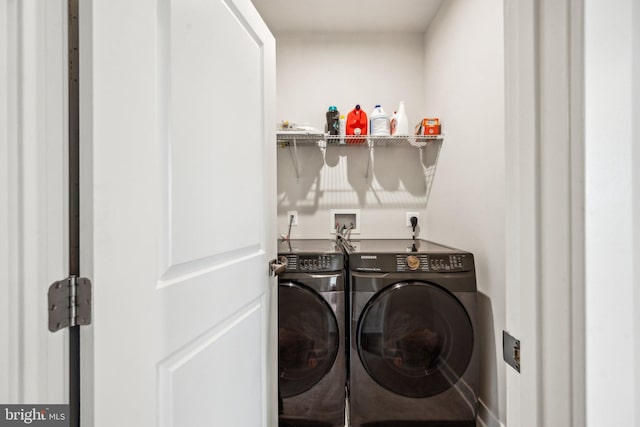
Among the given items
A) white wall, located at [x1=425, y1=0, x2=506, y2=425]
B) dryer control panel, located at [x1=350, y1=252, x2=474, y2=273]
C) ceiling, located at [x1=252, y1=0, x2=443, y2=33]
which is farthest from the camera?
ceiling, located at [x1=252, y1=0, x2=443, y2=33]

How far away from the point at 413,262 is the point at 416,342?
0.40m

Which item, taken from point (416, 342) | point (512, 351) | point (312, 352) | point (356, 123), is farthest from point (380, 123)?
point (512, 351)

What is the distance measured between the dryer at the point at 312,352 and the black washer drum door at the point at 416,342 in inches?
5.8

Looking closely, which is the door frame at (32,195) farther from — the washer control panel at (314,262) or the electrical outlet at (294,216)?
the electrical outlet at (294,216)

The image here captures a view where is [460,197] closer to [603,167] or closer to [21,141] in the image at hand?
[603,167]

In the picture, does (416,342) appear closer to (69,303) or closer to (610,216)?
(610,216)

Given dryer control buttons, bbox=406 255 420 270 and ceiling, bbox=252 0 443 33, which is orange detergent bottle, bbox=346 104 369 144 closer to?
ceiling, bbox=252 0 443 33

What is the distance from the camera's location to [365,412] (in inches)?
61.3

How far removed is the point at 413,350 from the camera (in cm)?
154

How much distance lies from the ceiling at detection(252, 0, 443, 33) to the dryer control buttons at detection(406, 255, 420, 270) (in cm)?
176

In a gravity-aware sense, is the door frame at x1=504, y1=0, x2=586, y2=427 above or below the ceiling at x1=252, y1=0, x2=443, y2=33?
below

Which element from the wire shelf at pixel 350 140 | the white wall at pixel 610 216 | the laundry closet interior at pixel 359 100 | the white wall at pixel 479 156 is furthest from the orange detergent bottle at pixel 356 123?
the white wall at pixel 610 216

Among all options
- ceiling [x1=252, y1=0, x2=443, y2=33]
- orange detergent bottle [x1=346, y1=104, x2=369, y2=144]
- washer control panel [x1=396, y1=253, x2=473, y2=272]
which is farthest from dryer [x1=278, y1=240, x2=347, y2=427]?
ceiling [x1=252, y1=0, x2=443, y2=33]

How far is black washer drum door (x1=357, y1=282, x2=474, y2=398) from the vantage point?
1540 mm
